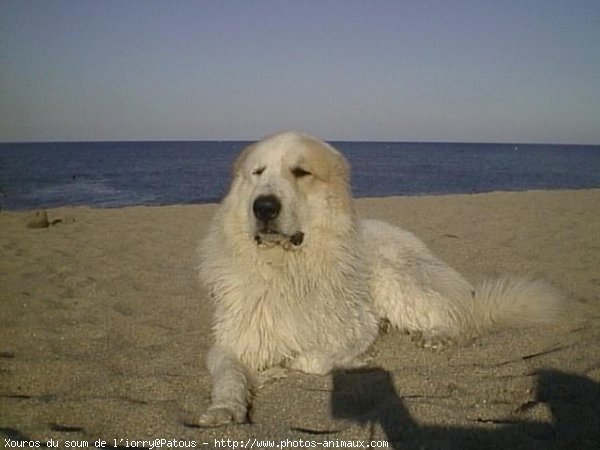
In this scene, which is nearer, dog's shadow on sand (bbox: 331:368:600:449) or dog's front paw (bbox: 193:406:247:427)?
dog's shadow on sand (bbox: 331:368:600:449)

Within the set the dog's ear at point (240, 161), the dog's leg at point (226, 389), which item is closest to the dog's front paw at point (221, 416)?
the dog's leg at point (226, 389)

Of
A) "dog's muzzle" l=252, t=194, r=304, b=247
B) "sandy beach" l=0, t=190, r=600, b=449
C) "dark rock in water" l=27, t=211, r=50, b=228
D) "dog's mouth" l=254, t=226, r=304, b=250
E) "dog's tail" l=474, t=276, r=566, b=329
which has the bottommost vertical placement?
"dark rock in water" l=27, t=211, r=50, b=228

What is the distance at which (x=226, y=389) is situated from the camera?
2.48m

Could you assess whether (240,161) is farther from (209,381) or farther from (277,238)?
(209,381)

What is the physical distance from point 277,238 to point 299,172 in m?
0.44

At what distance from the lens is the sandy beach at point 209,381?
2172 millimetres

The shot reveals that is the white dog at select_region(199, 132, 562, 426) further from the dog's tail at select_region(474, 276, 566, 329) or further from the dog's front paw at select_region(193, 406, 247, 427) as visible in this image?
the dog's tail at select_region(474, 276, 566, 329)

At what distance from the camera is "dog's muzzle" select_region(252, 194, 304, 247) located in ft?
9.11

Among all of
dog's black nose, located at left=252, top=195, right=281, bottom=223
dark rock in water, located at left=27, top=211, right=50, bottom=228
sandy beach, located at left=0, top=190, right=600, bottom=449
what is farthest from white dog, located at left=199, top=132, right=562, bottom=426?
dark rock in water, located at left=27, top=211, right=50, bottom=228

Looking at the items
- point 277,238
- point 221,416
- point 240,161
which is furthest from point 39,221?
point 221,416

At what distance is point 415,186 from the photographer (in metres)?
23.6

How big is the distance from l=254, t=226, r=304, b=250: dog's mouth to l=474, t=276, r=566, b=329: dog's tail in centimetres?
159

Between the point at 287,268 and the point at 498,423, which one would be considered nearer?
the point at 498,423

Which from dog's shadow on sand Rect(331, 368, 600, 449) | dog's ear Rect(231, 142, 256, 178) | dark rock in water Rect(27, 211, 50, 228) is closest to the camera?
dog's shadow on sand Rect(331, 368, 600, 449)
